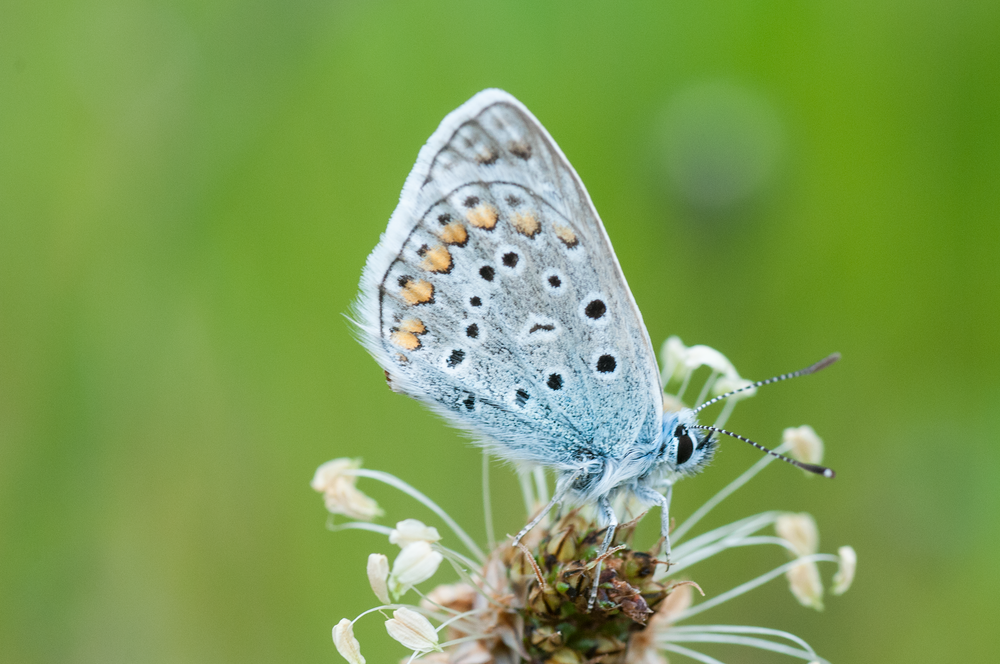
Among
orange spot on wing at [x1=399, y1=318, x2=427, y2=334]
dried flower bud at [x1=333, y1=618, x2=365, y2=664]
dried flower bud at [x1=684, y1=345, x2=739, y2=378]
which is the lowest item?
dried flower bud at [x1=333, y1=618, x2=365, y2=664]

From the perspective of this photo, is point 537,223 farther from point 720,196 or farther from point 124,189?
point 720,196

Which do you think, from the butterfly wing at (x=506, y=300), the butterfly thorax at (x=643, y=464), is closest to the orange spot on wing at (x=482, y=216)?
the butterfly wing at (x=506, y=300)

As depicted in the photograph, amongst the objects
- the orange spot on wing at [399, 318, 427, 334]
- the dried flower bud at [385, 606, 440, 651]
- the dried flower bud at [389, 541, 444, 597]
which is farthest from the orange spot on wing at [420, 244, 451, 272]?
the dried flower bud at [385, 606, 440, 651]

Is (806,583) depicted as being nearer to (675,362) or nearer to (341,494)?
(675,362)

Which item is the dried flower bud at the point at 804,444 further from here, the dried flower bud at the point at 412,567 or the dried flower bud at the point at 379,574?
the dried flower bud at the point at 379,574

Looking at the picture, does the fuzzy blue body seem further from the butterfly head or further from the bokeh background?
the bokeh background
